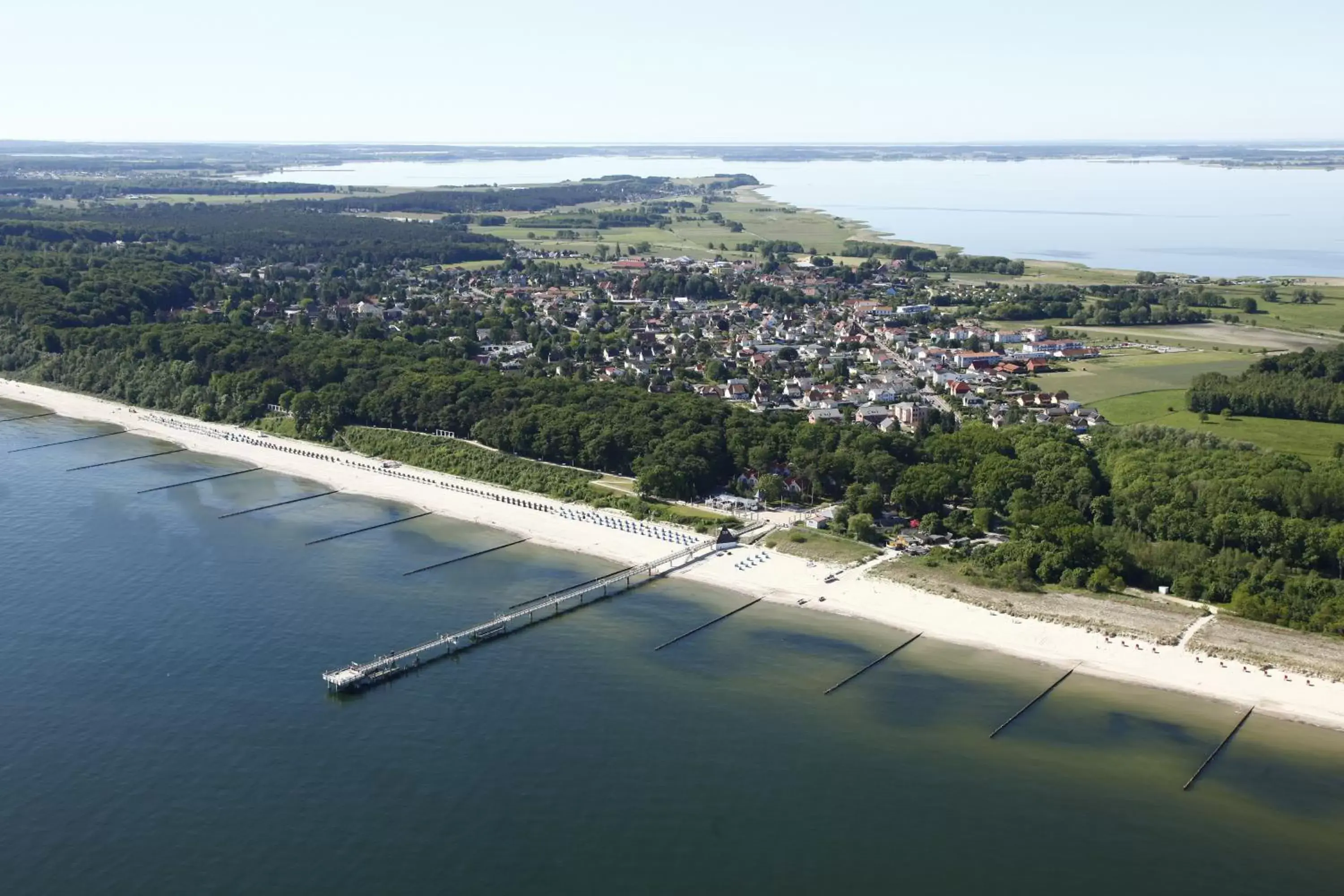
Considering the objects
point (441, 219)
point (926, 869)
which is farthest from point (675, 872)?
point (441, 219)

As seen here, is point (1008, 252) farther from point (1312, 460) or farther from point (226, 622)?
point (226, 622)

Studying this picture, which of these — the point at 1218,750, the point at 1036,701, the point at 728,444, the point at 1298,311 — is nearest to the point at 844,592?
the point at 1036,701

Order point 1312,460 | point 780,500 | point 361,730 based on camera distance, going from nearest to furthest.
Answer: point 361,730
point 780,500
point 1312,460

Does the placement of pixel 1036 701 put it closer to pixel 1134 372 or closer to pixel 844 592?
pixel 844 592

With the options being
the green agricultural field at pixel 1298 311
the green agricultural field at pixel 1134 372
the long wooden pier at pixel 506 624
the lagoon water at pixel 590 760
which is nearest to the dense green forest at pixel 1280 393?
the green agricultural field at pixel 1134 372

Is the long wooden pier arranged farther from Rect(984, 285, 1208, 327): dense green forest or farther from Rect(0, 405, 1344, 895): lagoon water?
Rect(984, 285, 1208, 327): dense green forest

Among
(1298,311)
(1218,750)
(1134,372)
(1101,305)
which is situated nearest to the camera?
(1218,750)
